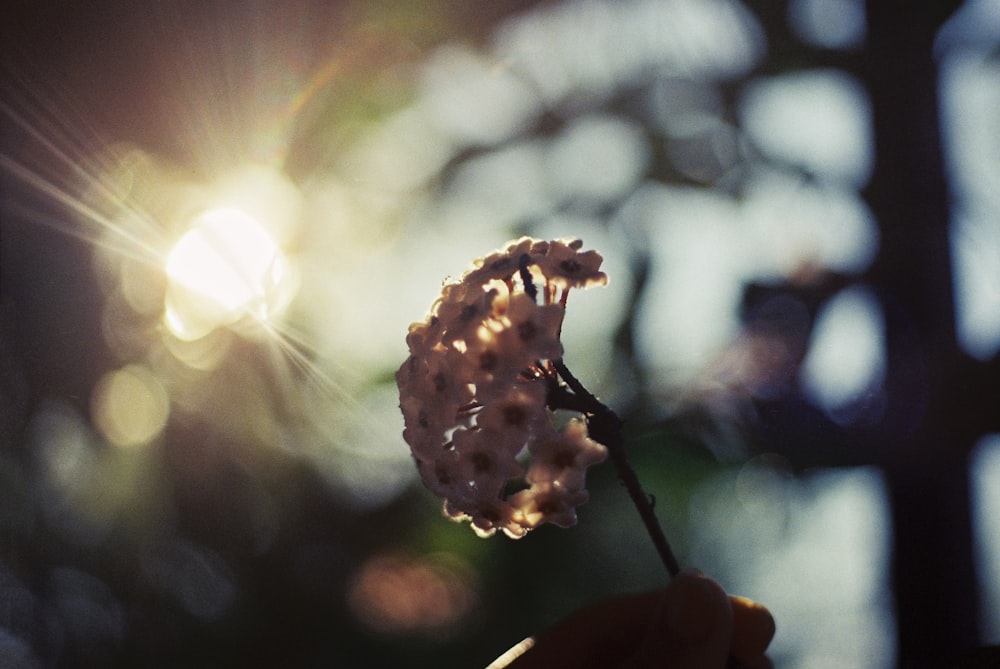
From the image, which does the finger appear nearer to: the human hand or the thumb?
the human hand

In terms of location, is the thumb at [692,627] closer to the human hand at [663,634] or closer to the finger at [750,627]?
the human hand at [663,634]

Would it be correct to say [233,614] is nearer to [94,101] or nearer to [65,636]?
[65,636]

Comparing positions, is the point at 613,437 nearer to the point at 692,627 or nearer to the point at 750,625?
the point at 692,627

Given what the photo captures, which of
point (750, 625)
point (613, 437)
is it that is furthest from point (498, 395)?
point (750, 625)

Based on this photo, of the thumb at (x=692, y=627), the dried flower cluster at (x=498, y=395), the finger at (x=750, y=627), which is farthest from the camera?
the finger at (x=750, y=627)

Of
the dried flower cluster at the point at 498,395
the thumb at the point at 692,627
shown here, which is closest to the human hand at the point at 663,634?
the thumb at the point at 692,627

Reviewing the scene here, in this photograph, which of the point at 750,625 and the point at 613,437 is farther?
the point at 750,625

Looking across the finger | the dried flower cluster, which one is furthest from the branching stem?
the finger
